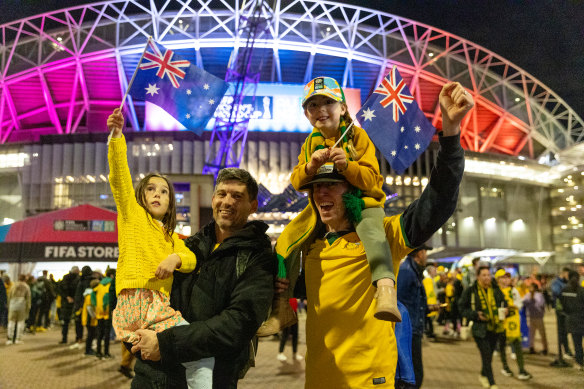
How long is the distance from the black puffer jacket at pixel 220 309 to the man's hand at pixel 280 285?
69 millimetres

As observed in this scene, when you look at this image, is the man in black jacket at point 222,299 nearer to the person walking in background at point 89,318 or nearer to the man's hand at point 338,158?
the man's hand at point 338,158

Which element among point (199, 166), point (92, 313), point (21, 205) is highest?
point (199, 166)

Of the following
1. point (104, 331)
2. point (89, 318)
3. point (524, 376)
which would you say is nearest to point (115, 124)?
point (524, 376)

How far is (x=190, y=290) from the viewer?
2307 millimetres

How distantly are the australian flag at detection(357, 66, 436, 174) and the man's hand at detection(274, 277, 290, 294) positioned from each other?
4.74ft

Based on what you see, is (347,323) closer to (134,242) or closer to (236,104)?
(134,242)

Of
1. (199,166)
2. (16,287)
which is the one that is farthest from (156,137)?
(16,287)

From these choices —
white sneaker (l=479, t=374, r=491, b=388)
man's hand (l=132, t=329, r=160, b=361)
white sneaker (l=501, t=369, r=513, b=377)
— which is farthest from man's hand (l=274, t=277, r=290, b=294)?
white sneaker (l=501, t=369, r=513, b=377)

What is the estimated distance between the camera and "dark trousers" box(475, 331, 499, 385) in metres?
7.80

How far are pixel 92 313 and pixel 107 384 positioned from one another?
150 inches

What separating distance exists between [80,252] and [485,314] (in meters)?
15.0

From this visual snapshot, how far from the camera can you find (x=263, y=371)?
934 centimetres

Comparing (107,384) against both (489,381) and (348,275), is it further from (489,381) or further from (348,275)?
(348,275)

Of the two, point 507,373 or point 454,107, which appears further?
point 507,373
